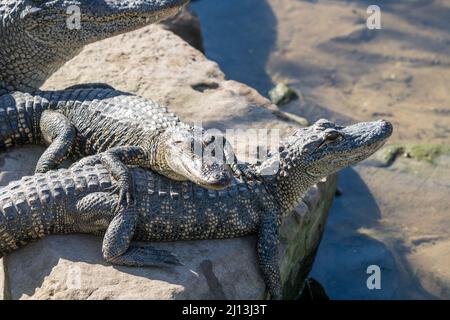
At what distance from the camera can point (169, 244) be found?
4.94 meters

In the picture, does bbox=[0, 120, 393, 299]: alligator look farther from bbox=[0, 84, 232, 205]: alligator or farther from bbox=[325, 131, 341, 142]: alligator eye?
bbox=[0, 84, 232, 205]: alligator

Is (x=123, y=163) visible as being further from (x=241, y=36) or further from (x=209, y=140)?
(x=241, y=36)

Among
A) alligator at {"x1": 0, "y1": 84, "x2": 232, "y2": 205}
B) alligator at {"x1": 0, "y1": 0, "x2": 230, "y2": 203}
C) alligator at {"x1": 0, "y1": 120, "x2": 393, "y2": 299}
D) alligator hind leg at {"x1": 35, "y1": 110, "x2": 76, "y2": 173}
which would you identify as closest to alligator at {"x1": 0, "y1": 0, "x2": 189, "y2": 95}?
alligator at {"x1": 0, "y1": 0, "x2": 230, "y2": 203}

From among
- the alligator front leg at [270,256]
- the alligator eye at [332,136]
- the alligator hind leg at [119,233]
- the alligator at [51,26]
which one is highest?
the alligator at [51,26]

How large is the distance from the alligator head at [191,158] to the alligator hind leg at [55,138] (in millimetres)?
717

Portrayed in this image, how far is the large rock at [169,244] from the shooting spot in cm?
454

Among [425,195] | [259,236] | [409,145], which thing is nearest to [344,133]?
[259,236]

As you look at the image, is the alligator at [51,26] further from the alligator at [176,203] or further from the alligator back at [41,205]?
the alligator back at [41,205]

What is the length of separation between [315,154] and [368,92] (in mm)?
3836

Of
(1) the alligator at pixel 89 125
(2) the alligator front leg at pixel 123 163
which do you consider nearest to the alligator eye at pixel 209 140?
(1) the alligator at pixel 89 125

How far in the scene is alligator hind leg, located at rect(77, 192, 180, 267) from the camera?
183 inches

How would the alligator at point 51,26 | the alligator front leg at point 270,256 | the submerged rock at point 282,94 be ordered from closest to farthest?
1. the alligator front leg at point 270,256
2. the alligator at point 51,26
3. the submerged rock at point 282,94

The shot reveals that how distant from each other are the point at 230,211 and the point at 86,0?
2333mm
